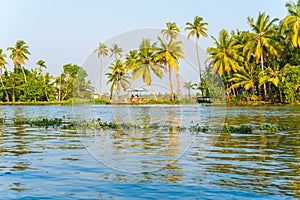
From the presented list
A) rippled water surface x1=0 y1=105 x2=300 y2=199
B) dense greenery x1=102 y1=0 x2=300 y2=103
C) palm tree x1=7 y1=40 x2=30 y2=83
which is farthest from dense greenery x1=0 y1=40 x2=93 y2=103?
rippled water surface x1=0 y1=105 x2=300 y2=199

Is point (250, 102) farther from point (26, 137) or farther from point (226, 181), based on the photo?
point (226, 181)

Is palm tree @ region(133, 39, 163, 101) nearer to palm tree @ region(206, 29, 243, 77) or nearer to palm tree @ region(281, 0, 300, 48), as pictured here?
palm tree @ region(206, 29, 243, 77)

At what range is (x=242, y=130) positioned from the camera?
21.9 meters

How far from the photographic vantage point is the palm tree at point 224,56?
2702 inches

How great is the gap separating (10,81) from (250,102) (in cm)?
5490

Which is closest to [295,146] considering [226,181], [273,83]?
[226,181]

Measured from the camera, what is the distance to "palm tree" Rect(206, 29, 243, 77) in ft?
225

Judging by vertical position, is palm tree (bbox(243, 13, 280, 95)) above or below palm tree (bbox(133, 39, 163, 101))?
above

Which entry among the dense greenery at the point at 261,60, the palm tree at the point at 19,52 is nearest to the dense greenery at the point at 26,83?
the palm tree at the point at 19,52

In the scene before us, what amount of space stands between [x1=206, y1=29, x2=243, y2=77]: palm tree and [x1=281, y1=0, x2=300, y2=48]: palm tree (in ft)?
30.5

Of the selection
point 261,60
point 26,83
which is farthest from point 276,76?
point 26,83

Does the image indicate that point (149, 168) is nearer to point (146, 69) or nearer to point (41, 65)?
point (146, 69)

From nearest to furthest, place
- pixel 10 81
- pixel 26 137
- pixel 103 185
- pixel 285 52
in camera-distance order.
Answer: pixel 103 185, pixel 26 137, pixel 285 52, pixel 10 81

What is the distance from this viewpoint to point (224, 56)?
68.8 meters
